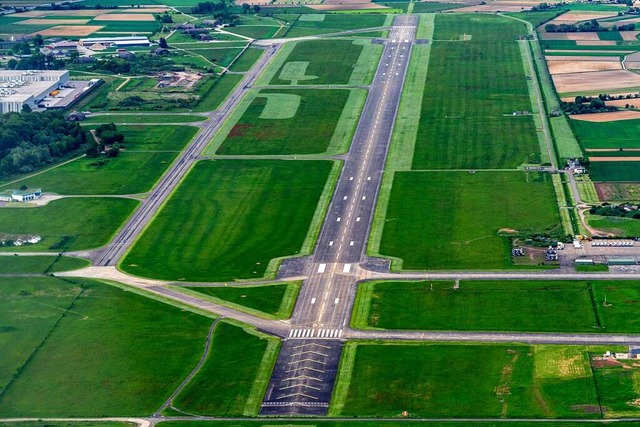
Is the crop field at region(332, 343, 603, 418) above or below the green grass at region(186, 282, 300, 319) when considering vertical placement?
above

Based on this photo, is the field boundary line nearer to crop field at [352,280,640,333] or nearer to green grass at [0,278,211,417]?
green grass at [0,278,211,417]

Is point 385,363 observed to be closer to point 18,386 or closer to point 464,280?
point 464,280

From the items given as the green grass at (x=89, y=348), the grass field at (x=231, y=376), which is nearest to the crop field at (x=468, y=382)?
the grass field at (x=231, y=376)

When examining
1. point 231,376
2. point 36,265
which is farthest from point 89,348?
point 36,265

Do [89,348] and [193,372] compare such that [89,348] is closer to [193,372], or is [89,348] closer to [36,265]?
[193,372]

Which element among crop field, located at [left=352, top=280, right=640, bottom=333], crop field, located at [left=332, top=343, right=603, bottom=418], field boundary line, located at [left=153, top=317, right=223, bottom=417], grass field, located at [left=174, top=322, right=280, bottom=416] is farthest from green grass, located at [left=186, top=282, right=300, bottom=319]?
crop field, located at [left=332, top=343, right=603, bottom=418]

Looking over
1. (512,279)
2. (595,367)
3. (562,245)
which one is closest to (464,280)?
(512,279)
